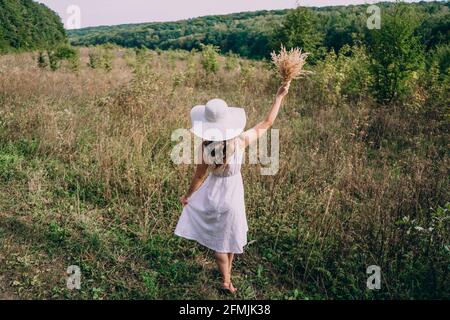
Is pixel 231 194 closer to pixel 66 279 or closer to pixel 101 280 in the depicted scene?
pixel 101 280

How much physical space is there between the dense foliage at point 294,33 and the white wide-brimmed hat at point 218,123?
22.0 ft

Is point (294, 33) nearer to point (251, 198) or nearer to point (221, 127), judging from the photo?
point (251, 198)

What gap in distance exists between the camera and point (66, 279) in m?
3.33

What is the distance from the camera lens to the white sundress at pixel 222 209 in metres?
3.01

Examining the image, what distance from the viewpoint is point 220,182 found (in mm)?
3041

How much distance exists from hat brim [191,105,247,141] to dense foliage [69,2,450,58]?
668 centimetres

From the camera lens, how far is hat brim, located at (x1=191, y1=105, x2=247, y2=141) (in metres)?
2.80

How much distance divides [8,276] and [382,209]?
3552 mm

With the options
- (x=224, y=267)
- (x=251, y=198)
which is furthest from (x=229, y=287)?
(x=251, y=198)

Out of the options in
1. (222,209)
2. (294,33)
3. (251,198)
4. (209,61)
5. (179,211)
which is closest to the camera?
(222,209)

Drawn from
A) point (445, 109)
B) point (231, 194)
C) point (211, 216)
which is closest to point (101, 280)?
point (211, 216)

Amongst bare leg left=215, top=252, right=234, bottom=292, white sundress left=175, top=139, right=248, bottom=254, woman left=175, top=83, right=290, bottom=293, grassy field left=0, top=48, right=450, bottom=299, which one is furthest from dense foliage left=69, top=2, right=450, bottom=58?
bare leg left=215, top=252, right=234, bottom=292

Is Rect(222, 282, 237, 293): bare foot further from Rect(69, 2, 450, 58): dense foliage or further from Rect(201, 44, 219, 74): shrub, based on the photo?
Rect(201, 44, 219, 74): shrub

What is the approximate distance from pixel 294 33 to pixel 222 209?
10.1m
